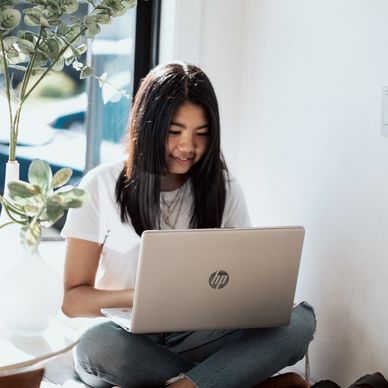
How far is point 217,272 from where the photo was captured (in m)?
1.83

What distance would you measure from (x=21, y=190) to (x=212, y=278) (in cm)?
51

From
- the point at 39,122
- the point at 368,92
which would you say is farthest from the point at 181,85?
the point at 39,122

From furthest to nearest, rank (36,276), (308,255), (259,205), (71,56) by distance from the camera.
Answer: (259,205), (308,255), (71,56), (36,276)

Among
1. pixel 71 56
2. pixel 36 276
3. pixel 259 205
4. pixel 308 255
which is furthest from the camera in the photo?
pixel 259 205

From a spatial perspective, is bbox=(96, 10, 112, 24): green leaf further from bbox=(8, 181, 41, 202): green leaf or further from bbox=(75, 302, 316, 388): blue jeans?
bbox=(75, 302, 316, 388): blue jeans

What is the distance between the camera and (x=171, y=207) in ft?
7.22

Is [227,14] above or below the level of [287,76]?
above

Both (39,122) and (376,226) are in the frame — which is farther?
(39,122)

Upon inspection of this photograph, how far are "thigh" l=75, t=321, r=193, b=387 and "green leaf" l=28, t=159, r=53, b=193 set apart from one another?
23.5 inches

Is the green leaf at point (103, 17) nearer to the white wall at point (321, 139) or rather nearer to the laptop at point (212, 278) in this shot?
the laptop at point (212, 278)

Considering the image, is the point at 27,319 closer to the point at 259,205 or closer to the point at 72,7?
the point at 72,7

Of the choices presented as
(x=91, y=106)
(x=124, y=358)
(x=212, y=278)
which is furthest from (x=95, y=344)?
(x=91, y=106)

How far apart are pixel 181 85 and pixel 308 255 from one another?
0.60 meters

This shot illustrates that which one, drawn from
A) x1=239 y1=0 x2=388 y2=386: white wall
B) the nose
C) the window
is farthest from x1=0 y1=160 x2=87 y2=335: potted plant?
the window
